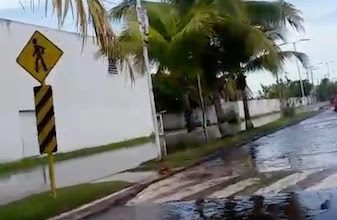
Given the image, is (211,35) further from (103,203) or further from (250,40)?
(103,203)

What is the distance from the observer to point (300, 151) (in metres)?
18.1

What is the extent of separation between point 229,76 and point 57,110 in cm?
799

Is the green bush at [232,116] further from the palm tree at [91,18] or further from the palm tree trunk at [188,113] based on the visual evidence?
the palm tree at [91,18]

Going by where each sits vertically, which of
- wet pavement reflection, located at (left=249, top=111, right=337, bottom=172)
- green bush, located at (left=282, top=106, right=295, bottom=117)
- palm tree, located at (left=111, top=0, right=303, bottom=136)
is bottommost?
wet pavement reflection, located at (left=249, top=111, right=337, bottom=172)

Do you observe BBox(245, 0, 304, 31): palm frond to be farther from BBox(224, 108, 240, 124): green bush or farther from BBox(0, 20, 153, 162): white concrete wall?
BBox(224, 108, 240, 124): green bush

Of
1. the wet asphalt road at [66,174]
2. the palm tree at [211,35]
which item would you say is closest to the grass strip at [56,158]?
the wet asphalt road at [66,174]

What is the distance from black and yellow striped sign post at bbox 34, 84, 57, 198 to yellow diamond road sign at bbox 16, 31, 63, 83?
0.92 ft

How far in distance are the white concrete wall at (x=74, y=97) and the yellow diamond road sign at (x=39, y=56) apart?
1199 centimetres

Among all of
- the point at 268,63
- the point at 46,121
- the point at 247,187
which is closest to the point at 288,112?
the point at 268,63

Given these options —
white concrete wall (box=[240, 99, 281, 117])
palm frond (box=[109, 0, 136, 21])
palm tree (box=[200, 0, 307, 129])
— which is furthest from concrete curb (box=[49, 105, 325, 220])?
white concrete wall (box=[240, 99, 281, 117])

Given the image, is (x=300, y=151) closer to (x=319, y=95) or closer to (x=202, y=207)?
(x=202, y=207)

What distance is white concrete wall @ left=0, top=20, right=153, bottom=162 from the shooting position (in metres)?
24.8

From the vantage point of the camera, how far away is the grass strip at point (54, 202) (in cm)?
1026

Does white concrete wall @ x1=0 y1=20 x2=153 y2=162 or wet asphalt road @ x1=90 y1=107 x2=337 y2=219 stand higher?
white concrete wall @ x1=0 y1=20 x2=153 y2=162
